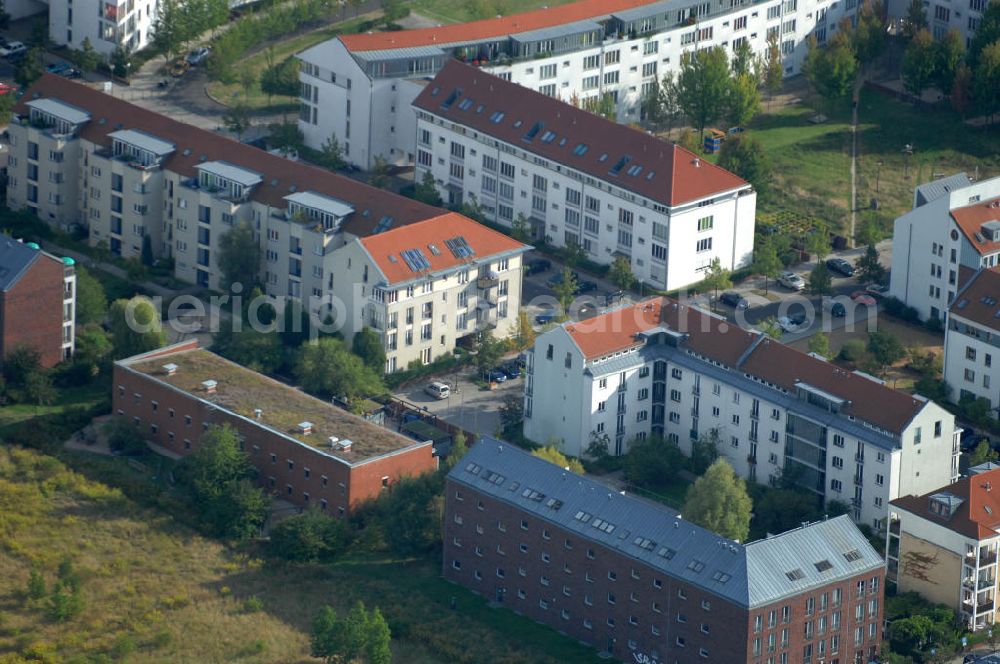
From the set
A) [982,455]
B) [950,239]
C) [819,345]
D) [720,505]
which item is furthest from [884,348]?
[720,505]

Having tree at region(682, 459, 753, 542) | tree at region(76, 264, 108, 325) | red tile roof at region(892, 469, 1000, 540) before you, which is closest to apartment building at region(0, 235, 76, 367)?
tree at region(76, 264, 108, 325)

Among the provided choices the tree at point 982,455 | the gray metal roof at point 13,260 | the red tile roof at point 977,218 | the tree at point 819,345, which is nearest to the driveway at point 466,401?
the tree at point 819,345

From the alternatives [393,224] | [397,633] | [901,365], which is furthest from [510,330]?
[397,633]

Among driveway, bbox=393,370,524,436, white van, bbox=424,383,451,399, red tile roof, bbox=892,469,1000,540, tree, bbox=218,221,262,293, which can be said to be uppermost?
tree, bbox=218,221,262,293

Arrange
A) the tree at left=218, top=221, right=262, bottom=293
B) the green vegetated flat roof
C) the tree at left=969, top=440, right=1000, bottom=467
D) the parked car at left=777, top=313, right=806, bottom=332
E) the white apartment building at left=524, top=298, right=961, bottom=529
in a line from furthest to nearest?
the tree at left=218, top=221, right=262, bottom=293
the parked car at left=777, top=313, right=806, bottom=332
the tree at left=969, top=440, right=1000, bottom=467
the green vegetated flat roof
the white apartment building at left=524, top=298, right=961, bottom=529

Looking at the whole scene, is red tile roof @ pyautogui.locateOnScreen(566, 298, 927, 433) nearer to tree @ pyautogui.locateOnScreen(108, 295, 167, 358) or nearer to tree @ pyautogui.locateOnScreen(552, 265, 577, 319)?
tree @ pyautogui.locateOnScreen(552, 265, 577, 319)

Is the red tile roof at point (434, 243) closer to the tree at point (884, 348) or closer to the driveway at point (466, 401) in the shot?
the driveway at point (466, 401)

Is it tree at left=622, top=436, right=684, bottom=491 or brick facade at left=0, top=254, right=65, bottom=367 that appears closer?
tree at left=622, top=436, right=684, bottom=491
